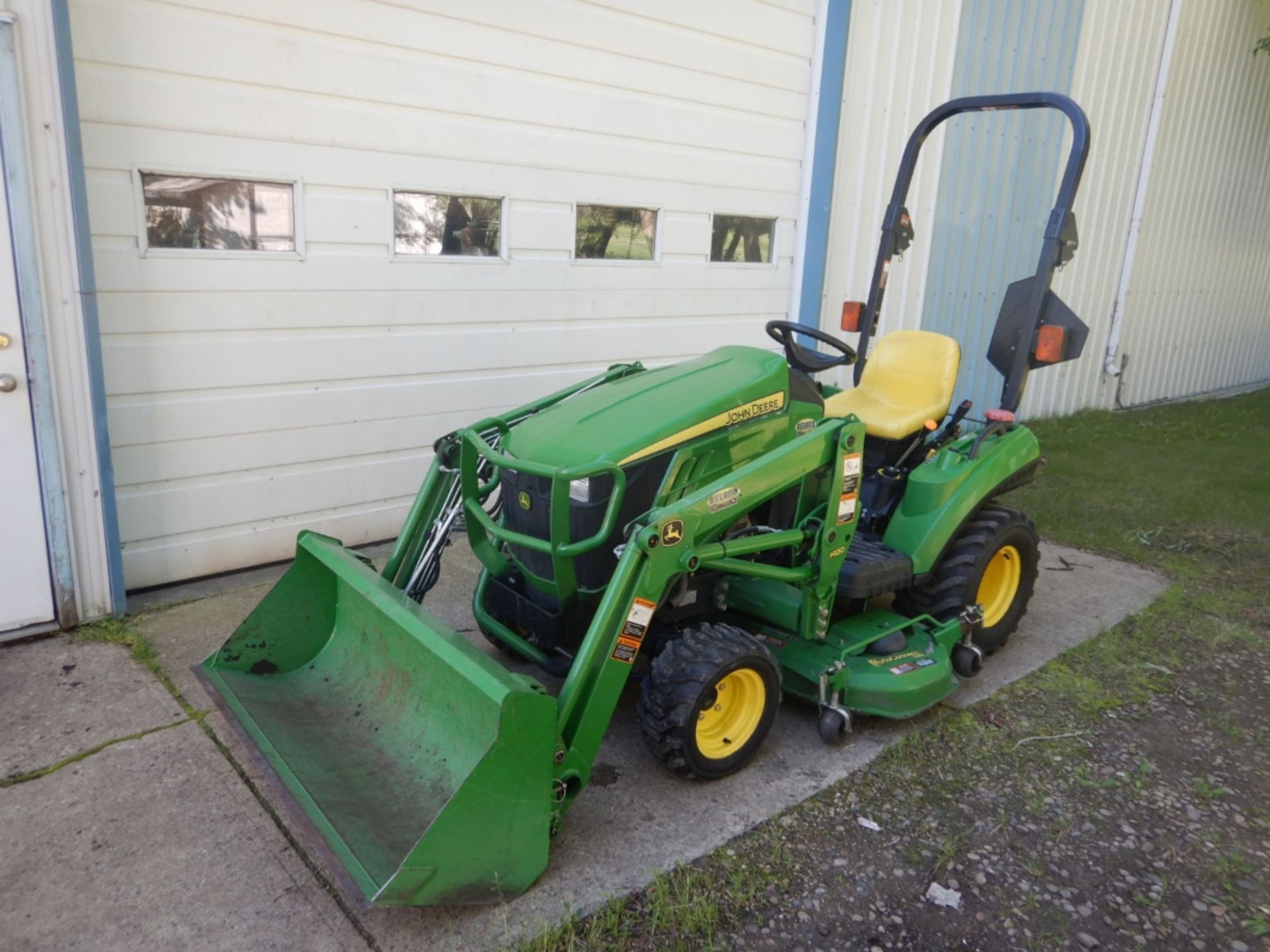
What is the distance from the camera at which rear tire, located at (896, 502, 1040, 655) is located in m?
3.51

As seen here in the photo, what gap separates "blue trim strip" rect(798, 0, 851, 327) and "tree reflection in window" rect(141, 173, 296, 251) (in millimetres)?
3220

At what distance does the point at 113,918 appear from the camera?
2.24 metres

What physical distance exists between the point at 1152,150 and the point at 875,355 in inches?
252

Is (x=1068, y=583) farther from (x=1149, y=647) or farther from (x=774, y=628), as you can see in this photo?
(x=774, y=628)

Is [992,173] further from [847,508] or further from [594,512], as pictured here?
[594,512]

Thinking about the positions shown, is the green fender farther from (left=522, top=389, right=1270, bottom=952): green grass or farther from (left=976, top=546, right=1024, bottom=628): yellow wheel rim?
(left=522, top=389, right=1270, bottom=952): green grass

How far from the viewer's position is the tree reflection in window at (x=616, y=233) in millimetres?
5043

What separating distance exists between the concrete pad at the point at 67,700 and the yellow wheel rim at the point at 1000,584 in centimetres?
299

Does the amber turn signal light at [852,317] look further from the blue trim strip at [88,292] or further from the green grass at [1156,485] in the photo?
the blue trim strip at [88,292]

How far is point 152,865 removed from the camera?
2.42m

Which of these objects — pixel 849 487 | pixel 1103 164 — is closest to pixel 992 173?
pixel 1103 164

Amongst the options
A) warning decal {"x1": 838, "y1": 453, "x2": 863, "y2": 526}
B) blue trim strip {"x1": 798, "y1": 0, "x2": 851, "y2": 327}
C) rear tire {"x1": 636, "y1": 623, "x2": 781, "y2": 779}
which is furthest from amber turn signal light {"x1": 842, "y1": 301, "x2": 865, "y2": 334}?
blue trim strip {"x1": 798, "y1": 0, "x2": 851, "y2": 327}

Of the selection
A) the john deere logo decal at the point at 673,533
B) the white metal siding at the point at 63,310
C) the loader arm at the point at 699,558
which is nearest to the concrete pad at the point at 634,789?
the loader arm at the point at 699,558

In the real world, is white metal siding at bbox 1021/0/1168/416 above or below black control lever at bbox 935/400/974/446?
above
